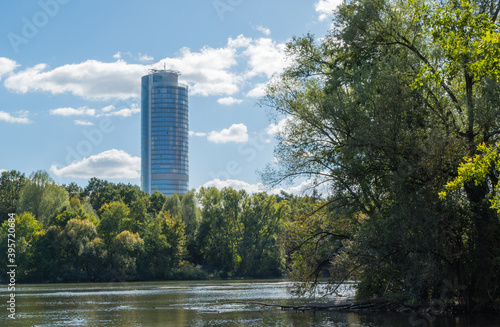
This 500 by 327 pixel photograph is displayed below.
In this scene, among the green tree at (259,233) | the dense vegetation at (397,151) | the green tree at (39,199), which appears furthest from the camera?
the green tree at (259,233)

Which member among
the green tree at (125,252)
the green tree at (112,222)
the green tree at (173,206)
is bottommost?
the green tree at (125,252)

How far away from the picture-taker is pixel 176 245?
311 feet

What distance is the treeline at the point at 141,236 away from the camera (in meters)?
83.3

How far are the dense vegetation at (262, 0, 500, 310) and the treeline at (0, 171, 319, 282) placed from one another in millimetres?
45277

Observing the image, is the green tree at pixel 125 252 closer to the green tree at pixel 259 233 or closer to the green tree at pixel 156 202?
the green tree at pixel 259 233

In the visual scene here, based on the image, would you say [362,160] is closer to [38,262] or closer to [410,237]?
[410,237]

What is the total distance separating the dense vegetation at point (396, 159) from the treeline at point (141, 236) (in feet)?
149

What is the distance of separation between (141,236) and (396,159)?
73.9 metres

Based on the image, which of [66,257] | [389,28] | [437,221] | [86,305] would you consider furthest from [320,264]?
[66,257]

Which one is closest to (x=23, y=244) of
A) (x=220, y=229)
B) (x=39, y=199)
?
(x=39, y=199)

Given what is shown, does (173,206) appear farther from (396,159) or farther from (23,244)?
(396,159)

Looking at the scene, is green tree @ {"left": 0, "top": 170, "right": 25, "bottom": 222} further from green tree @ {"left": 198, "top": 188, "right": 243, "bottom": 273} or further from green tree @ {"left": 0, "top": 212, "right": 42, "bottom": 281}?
green tree @ {"left": 198, "top": 188, "right": 243, "bottom": 273}

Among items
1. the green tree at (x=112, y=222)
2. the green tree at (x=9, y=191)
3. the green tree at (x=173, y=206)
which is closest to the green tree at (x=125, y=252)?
the green tree at (x=112, y=222)

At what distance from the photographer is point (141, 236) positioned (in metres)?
94.8
